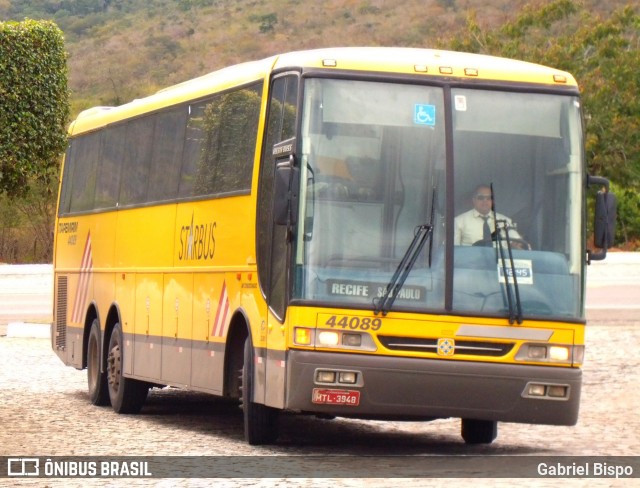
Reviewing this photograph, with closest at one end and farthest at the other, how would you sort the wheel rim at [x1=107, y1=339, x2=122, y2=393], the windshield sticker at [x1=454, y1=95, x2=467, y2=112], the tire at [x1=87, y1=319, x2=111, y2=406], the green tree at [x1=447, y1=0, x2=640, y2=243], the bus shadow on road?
the windshield sticker at [x1=454, y1=95, x2=467, y2=112]
the bus shadow on road
the wheel rim at [x1=107, y1=339, x2=122, y2=393]
the tire at [x1=87, y1=319, x2=111, y2=406]
the green tree at [x1=447, y1=0, x2=640, y2=243]

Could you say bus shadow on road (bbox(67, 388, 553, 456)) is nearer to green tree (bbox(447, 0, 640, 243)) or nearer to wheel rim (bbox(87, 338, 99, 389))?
wheel rim (bbox(87, 338, 99, 389))

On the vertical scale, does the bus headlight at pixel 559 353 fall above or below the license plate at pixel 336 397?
above

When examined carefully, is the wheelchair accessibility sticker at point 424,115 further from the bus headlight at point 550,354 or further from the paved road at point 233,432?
the paved road at point 233,432

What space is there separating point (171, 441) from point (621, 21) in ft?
137

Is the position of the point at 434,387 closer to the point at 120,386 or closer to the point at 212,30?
the point at 120,386

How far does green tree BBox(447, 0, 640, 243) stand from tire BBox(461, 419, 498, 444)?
29.9 meters

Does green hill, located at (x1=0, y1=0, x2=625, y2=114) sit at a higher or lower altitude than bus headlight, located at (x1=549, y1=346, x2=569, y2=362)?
higher

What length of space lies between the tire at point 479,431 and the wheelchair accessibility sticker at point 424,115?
3528 mm

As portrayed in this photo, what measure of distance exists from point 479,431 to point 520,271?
2892mm

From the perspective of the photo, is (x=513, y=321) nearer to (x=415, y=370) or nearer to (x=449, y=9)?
(x=415, y=370)

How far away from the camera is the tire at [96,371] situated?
19250 mm

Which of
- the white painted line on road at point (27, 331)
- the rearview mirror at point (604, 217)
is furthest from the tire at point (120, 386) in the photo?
the white painted line on road at point (27, 331)

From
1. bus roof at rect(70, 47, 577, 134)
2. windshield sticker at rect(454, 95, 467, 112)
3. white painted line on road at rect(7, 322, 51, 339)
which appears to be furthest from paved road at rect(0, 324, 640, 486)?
white painted line on road at rect(7, 322, 51, 339)

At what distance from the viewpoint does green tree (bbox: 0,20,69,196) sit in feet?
88.0
